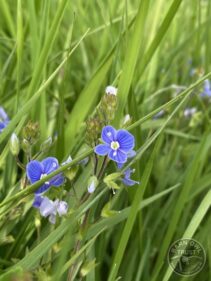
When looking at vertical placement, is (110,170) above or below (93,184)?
above

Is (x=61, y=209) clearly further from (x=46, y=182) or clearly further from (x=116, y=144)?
(x=116, y=144)

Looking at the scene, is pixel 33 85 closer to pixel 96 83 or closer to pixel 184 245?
pixel 96 83

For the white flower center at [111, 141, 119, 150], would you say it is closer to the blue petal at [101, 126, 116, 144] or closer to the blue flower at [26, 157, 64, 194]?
the blue petal at [101, 126, 116, 144]

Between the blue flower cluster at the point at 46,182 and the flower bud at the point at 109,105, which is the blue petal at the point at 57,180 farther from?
the flower bud at the point at 109,105

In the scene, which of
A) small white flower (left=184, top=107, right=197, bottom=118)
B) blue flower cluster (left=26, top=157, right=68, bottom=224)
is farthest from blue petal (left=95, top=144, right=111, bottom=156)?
small white flower (left=184, top=107, right=197, bottom=118)

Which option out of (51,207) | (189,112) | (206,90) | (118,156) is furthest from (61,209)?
(206,90)

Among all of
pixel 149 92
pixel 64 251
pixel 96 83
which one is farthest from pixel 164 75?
pixel 64 251
